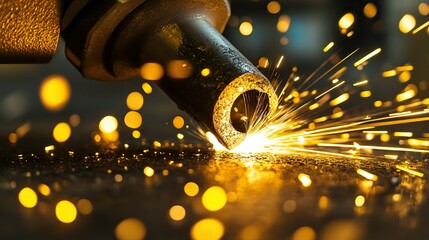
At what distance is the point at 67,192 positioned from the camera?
0.75m

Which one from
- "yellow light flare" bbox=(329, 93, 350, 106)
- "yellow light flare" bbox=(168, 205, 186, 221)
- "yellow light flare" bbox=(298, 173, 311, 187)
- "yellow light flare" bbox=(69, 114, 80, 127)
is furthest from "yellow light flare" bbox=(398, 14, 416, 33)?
"yellow light flare" bbox=(168, 205, 186, 221)

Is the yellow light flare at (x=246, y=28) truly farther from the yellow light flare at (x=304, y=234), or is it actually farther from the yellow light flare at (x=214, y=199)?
the yellow light flare at (x=304, y=234)

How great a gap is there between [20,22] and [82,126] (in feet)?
1.77

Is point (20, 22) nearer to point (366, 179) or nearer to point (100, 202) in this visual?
point (100, 202)

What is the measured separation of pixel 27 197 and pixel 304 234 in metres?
0.32

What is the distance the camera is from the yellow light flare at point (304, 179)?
792 mm

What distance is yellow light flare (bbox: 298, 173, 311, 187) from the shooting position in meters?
0.79

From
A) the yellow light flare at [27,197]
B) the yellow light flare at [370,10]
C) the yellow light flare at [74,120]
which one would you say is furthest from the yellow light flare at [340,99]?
the yellow light flare at [27,197]

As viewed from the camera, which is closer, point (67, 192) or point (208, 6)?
point (67, 192)

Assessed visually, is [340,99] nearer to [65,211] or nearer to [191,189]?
[191,189]

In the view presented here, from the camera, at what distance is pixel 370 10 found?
8.53 ft

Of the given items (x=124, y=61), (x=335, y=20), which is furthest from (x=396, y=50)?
(x=124, y=61)

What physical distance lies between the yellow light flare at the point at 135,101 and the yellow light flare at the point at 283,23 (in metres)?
0.95

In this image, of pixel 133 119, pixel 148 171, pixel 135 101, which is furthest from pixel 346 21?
pixel 148 171
